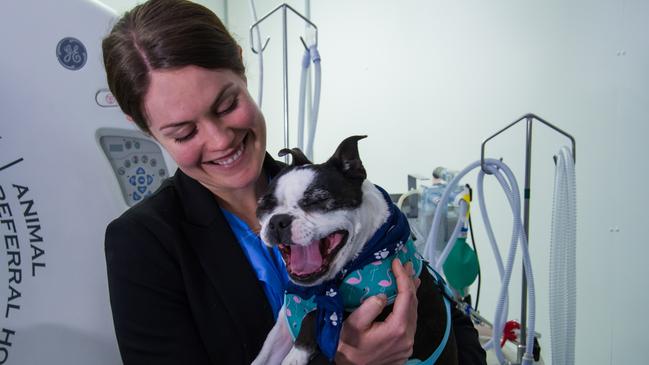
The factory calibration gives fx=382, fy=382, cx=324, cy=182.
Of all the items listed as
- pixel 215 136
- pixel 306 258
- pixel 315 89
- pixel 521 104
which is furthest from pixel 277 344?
pixel 521 104

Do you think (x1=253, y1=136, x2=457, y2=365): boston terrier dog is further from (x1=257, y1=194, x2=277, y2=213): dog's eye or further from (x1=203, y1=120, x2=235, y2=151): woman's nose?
(x1=203, y1=120, x2=235, y2=151): woman's nose

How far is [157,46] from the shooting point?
716mm

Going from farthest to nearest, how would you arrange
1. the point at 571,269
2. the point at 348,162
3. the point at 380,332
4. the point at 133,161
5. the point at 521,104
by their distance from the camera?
the point at 521,104
the point at 571,269
the point at 133,161
the point at 348,162
the point at 380,332

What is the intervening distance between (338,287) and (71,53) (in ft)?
2.67

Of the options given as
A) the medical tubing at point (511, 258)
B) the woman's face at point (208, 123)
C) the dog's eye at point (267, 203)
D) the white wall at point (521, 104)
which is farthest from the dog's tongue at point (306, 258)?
the white wall at point (521, 104)

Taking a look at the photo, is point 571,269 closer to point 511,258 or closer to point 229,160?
point 511,258

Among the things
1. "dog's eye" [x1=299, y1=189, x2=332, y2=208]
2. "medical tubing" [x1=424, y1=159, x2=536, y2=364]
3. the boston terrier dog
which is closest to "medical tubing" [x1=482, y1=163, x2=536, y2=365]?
"medical tubing" [x1=424, y1=159, x2=536, y2=364]

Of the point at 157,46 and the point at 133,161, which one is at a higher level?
the point at 157,46

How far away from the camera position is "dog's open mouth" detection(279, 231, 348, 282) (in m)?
0.70

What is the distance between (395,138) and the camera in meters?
2.34

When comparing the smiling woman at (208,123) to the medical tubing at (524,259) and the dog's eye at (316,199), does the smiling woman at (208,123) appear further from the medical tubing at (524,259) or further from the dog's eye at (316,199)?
the medical tubing at (524,259)

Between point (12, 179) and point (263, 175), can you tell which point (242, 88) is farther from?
point (12, 179)

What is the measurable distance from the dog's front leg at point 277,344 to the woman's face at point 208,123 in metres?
0.31

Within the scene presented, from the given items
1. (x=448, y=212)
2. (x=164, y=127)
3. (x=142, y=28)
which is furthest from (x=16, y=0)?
(x=448, y=212)
